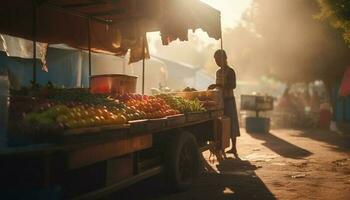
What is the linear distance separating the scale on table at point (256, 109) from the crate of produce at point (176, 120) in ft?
40.3

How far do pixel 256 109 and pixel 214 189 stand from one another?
12.3 meters

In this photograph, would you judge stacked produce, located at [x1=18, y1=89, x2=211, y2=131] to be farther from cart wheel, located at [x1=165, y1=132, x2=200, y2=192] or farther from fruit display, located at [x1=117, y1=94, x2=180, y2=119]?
cart wheel, located at [x1=165, y1=132, x2=200, y2=192]

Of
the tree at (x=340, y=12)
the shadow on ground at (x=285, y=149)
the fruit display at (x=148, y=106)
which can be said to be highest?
the tree at (x=340, y=12)

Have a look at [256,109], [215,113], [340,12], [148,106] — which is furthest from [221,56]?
[256,109]

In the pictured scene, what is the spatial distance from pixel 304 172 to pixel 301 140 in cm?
688

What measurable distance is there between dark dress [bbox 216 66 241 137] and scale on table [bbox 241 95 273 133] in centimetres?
815

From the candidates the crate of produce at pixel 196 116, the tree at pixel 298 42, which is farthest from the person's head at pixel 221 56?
the tree at pixel 298 42

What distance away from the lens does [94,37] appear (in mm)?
10430

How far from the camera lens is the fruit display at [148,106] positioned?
612 cm

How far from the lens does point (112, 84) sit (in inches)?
309

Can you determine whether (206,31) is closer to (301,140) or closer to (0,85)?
(0,85)

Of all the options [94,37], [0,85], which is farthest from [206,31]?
[0,85]

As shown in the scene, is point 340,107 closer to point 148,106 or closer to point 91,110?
point 148,106

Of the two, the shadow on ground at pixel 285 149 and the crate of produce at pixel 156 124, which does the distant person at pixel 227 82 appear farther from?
the crate of produce at pixel 156 124
